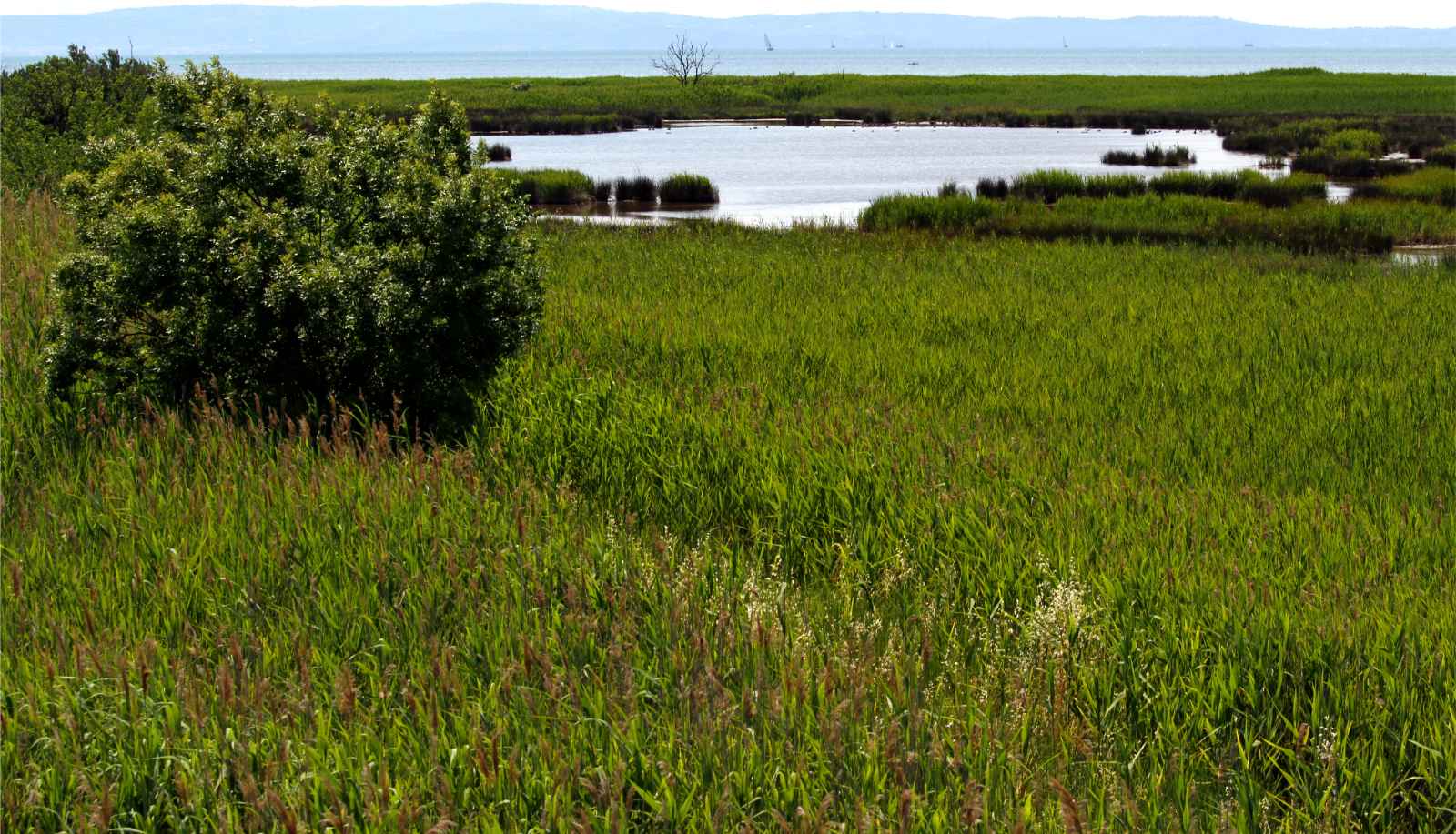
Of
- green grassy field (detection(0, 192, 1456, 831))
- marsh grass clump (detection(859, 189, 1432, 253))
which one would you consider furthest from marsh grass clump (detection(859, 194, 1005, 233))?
green grassy field (detection(0, 192, 1456, 831))

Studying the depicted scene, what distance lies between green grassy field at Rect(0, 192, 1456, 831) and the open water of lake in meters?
20.8

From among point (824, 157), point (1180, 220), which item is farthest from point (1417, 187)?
point (824, 157)

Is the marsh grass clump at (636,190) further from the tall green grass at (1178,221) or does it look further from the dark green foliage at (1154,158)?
the dark green foliage at (1154,158)

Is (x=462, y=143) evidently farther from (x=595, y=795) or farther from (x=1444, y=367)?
(x=1444, y=367)

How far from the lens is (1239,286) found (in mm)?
16438

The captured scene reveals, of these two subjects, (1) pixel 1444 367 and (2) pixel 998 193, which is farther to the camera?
(2) pixel 998 193

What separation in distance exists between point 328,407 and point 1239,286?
40.6 feet

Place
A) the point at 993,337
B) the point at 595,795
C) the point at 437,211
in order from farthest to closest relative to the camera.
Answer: the point at 993,337, the point at 437,211, the point at 595,795

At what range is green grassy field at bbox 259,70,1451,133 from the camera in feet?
256

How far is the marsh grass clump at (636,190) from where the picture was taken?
37844 mm

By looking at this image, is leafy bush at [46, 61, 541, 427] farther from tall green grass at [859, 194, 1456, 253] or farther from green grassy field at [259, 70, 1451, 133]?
green grassy field at [259, 70, 1451, 133]

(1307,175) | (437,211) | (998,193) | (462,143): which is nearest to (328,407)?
(437,211)

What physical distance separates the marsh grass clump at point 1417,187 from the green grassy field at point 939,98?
34.8 m

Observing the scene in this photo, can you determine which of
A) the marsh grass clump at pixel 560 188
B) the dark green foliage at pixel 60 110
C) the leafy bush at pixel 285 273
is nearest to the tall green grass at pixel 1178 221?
the marsh grass clump at pixel 560 188
